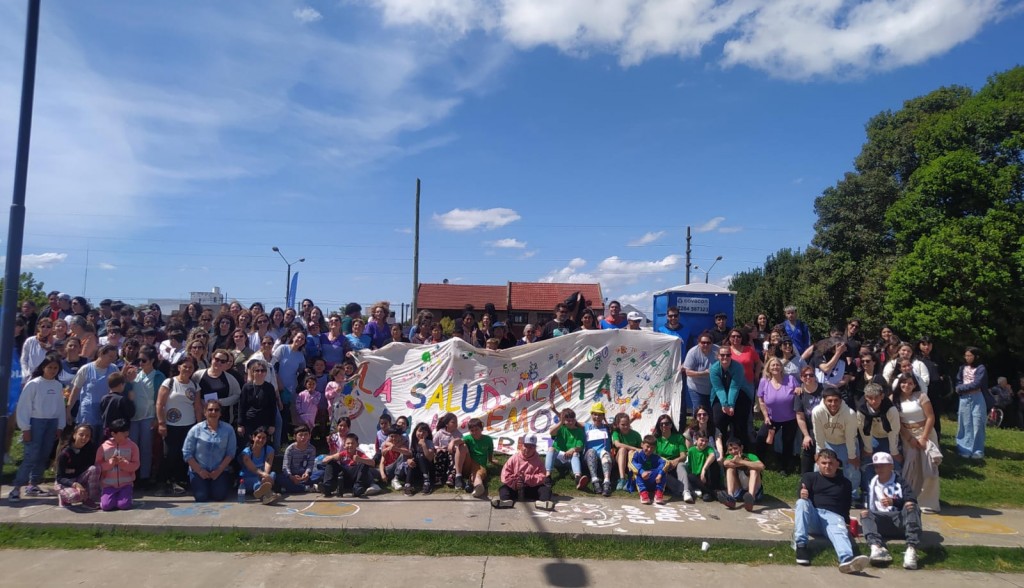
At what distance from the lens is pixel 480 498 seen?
7.29 m

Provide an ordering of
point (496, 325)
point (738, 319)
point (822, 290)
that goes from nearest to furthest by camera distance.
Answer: point (496, 325) → point (822, 290) → point (738, 319)

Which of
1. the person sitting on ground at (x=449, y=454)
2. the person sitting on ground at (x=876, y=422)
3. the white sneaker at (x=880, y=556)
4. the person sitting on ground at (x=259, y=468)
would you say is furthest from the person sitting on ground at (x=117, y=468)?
the person sitting on ground at (x=876, y=422)

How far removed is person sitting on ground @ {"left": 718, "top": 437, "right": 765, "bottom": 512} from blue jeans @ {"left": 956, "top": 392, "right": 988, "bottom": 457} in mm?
4456

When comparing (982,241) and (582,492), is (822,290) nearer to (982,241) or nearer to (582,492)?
(982,241)

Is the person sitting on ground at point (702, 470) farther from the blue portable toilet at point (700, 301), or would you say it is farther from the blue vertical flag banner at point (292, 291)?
the blue vertical flag banner at point (292, 291)

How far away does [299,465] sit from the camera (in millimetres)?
7527

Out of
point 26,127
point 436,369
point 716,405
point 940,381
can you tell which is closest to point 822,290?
point 940,381

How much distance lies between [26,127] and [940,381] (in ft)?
40.0

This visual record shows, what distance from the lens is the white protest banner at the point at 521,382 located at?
29.8 feet

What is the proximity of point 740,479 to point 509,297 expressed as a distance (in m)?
41.8

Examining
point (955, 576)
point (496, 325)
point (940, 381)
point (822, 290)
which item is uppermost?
point (822, 290)

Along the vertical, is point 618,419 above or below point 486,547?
above

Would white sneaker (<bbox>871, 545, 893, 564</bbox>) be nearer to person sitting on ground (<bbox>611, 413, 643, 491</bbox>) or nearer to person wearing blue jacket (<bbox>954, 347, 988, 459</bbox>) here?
person sitting on ground (<bbox>611, 413, 643, 491</bbox>)

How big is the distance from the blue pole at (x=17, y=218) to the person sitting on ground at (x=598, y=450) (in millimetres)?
6634
